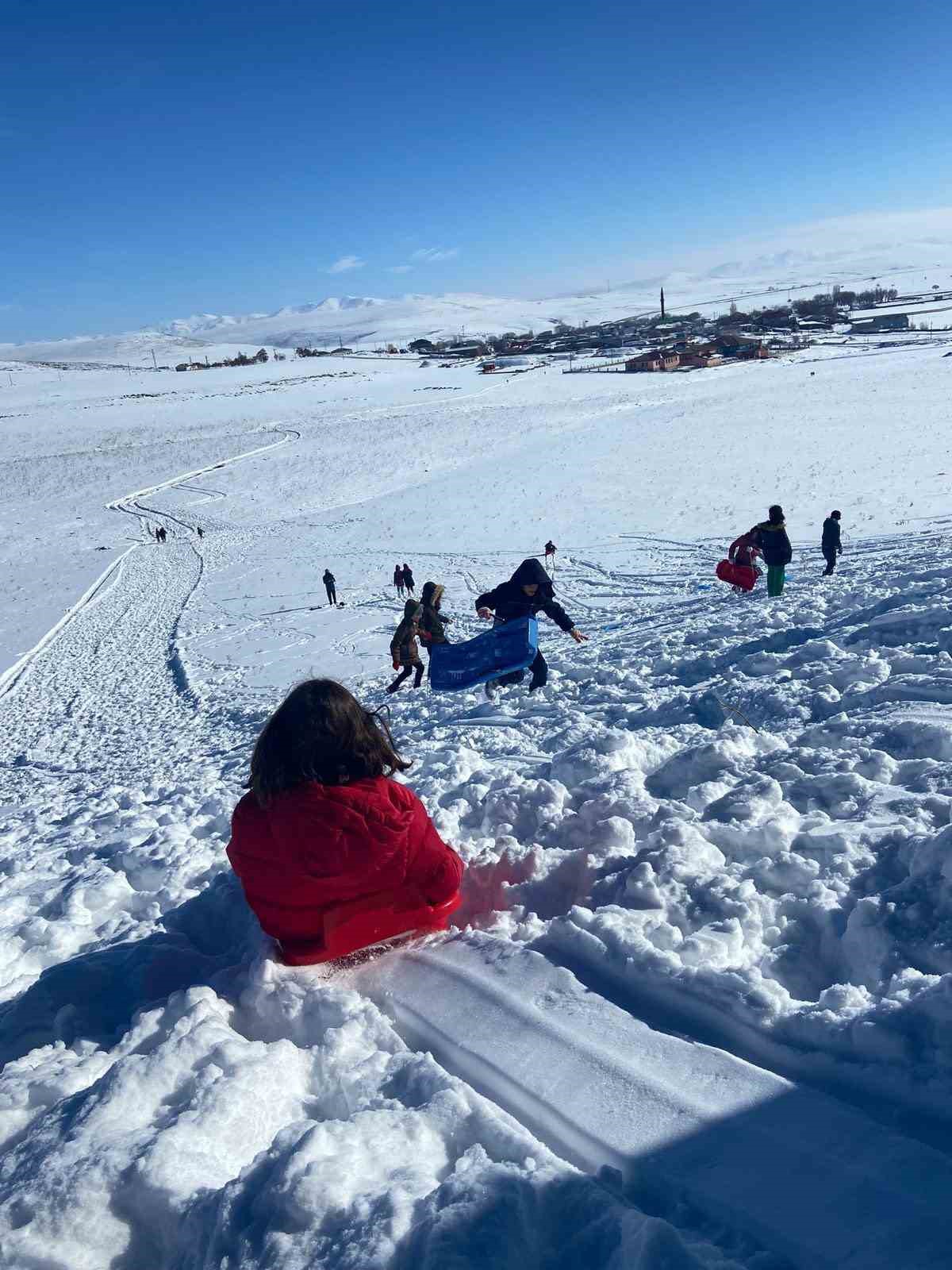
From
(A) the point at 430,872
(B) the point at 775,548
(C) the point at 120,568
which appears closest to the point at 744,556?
(B) the point at 775,548

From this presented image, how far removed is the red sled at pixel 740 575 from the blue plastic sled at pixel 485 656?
15.8 ft

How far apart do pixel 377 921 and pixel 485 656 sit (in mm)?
5768

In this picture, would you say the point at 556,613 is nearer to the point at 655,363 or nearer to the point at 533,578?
the point at 533,578

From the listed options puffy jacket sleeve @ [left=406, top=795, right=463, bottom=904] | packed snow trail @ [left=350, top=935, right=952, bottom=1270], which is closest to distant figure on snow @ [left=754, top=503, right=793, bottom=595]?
puffy jacket sleeve @ [left=406, top=795, right=463, bottom=904]

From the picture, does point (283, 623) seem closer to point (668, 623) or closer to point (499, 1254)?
point (668, 623)

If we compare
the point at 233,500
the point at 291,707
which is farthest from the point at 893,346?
the point at 291,707

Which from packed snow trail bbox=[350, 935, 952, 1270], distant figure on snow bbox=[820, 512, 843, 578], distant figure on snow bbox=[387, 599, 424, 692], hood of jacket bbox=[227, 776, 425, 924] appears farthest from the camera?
distant figure on snow bbox=[820, 512, 843, 578]

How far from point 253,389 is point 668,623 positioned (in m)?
67.1

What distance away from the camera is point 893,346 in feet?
200

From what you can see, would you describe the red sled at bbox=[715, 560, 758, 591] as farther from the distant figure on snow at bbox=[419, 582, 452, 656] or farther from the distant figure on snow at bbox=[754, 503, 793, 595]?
the distant figure on snow at bbox=[419, 582, 452, 656]

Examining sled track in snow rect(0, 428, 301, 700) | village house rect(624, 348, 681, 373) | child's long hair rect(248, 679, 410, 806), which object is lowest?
sled track in snow rect(0, 428, 301, 700)

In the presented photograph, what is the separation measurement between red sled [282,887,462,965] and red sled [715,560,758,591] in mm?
10003

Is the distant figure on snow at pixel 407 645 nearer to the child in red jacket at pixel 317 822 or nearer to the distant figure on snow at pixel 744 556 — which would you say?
the distant figure on snow at pixel 744 556

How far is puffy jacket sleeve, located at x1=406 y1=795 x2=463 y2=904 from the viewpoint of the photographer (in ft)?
10.1
